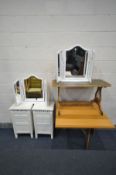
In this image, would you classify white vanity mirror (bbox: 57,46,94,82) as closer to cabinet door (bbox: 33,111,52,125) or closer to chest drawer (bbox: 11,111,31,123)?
cabinet door (bbox: 33,111,52,125)

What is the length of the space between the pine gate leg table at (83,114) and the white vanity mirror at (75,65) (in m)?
0.11

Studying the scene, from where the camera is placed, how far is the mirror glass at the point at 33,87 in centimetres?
195

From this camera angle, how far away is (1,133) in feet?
7.18

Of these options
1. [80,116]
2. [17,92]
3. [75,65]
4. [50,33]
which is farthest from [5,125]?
[50,33]

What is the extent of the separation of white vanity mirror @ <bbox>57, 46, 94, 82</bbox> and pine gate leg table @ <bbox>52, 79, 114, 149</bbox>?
0.37ft

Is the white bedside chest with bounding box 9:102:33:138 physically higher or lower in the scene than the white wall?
lower

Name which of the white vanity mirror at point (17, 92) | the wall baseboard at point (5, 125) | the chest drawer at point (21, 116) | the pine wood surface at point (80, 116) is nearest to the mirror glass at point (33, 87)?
the white vanity mirror at point (17, 92)

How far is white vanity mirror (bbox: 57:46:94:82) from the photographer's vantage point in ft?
5.53

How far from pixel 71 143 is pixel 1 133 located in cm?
118

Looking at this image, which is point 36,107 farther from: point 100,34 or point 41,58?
Answer: point 100,34

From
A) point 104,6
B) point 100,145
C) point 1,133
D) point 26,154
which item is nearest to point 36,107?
point 26,154

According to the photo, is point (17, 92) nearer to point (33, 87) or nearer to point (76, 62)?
point (33, 87)

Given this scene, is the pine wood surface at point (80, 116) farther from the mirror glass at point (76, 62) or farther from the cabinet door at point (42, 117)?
the mirror glass at point (76, 62)

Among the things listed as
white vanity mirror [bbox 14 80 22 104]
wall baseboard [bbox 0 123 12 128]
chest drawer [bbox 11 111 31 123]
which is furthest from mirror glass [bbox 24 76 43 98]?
wall baseboard [bbox 0 123 12 128]
